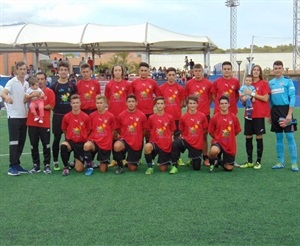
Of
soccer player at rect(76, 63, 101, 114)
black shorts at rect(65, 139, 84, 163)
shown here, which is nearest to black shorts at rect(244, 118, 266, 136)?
soccer player at rect(76, 63, 101, 114)

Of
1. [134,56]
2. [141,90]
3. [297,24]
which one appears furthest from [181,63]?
[141,90]

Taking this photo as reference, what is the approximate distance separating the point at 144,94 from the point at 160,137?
0.87m

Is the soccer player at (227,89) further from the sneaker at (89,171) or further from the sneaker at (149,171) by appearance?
the sneaker at (89,171)

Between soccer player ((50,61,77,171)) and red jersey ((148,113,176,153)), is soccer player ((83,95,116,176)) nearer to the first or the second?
soccer player ((50,61,77,171))

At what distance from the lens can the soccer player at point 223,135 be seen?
6.63 metres

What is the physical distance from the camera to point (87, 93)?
23.3ft

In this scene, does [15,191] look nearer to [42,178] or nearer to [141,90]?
[42,178]

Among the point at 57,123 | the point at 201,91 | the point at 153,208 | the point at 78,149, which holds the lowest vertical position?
the point at 153,208

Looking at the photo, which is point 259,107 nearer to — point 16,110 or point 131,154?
point 131,154

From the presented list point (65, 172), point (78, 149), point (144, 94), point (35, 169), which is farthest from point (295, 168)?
point (35, 169)

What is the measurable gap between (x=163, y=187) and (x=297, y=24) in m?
34.9

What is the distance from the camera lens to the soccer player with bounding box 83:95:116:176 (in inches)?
264

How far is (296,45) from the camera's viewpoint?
1430 inches

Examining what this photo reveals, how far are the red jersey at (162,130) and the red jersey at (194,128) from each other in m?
0.21
